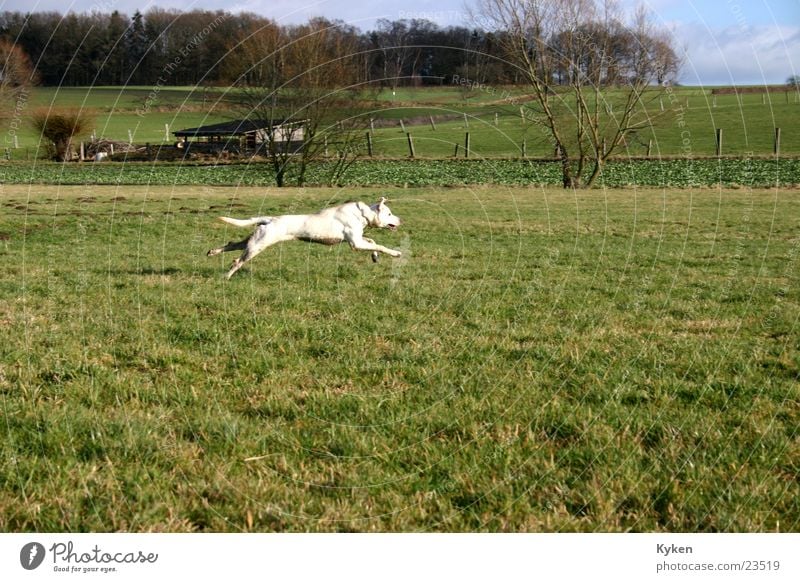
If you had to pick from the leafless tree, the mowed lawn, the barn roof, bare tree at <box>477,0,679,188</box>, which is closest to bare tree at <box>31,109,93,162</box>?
the barn roof

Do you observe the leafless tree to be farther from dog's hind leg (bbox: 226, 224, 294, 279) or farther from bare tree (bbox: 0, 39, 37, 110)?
dog's hind leg (bbox: 226, 224, 294, 279)

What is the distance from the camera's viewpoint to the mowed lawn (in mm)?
4551

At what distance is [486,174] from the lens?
154 ft

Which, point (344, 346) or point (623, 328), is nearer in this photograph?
point (344, 346)

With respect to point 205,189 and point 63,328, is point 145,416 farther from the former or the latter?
point 205,189

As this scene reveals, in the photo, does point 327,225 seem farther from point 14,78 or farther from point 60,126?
point 60,126

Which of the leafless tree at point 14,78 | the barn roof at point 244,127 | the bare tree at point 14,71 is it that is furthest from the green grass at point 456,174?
the bare tree at point 14,71

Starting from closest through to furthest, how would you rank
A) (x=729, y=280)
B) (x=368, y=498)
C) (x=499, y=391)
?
(x=368, y=498)
(x=499, y=391)
(x=729, y=280)

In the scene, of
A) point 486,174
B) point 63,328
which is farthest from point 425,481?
point 486,174

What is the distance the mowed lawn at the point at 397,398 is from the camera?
4.55 m

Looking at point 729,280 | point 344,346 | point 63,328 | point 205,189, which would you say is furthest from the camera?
point 205,189

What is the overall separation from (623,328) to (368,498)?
5.46 metres

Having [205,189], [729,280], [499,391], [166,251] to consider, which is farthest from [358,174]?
[499,391]

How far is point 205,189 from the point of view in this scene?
39594mm
